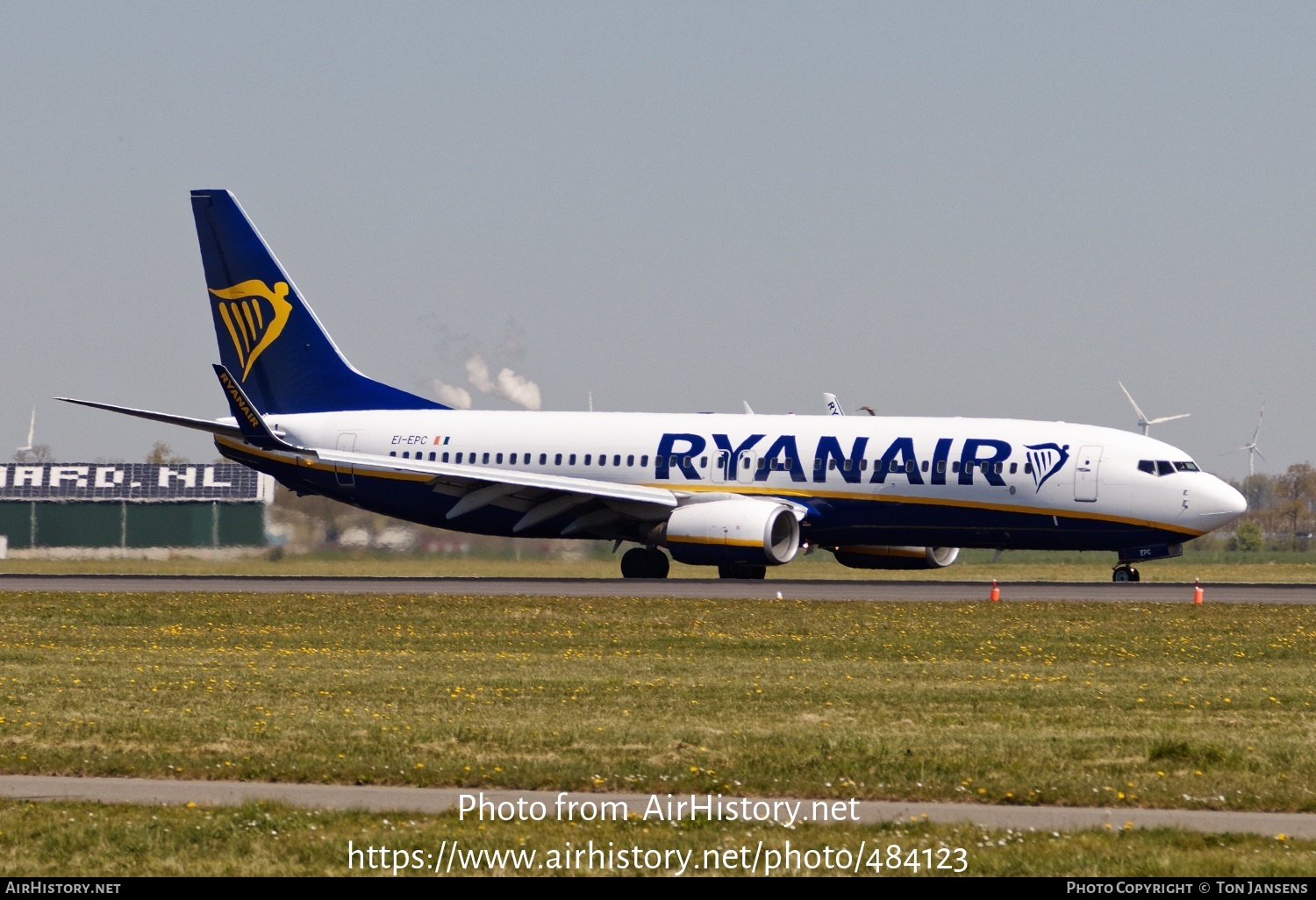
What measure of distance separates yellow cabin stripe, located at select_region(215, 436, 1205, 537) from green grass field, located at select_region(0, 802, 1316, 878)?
100 feet

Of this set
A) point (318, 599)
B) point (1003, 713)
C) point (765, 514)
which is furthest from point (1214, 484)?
point (1003, 713)

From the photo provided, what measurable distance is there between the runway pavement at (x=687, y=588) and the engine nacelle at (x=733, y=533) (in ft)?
2.25

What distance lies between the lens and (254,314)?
2073 inches

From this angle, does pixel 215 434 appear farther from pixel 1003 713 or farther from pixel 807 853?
pixel 807 853

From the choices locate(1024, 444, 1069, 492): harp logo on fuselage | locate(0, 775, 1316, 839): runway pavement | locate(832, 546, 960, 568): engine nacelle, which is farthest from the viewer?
locate(832, 546, 960, 568): engine nacelle

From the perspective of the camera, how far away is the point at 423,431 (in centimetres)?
4978

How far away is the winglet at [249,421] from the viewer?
155 ft

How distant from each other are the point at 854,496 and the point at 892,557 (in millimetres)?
4927

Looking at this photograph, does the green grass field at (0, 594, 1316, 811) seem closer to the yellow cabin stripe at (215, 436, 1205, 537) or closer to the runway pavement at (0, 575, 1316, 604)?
the runway pavement at (0, 575, 1316, 604)

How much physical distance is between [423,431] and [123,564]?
12.1 metres

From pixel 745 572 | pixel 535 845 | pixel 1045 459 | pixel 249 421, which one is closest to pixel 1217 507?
pixel 1045 459

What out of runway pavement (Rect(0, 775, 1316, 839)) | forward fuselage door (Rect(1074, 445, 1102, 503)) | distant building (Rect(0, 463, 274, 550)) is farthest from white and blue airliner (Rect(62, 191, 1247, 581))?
runway pavement (Rect(0, 775, 1316, 839))

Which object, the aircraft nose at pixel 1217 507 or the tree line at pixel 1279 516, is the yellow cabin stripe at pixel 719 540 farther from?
the tree line at pixel 1279 516

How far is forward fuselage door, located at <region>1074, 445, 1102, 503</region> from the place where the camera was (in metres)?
42.1
